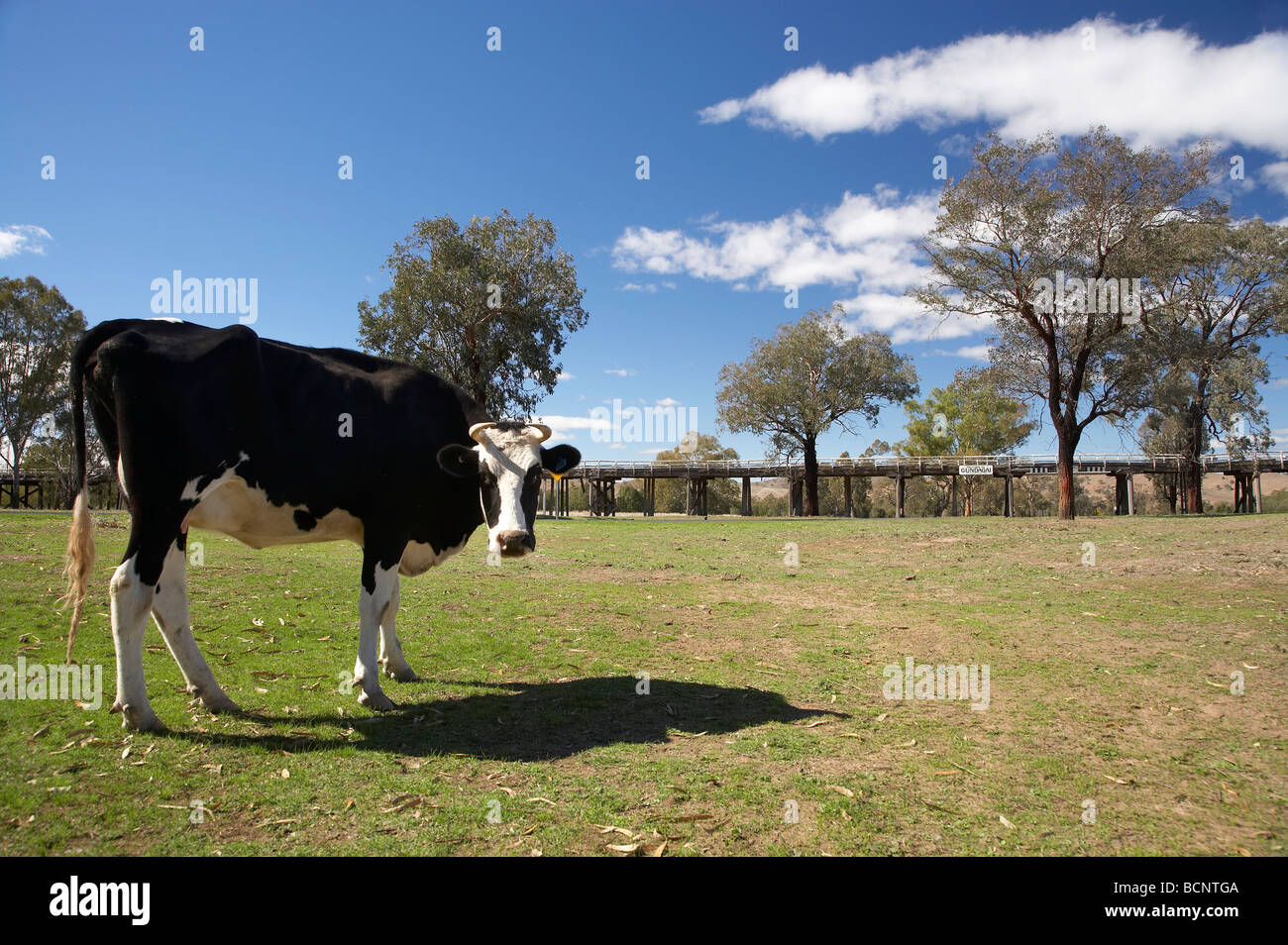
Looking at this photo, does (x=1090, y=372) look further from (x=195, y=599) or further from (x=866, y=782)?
(x=195, y=599)

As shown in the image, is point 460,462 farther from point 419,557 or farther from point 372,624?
point 372,624

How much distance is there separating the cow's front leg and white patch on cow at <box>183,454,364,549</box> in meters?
0.50

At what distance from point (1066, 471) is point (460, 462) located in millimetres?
27433

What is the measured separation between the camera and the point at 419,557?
23.6 feet

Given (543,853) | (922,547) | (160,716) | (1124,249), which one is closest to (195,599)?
(160,716)

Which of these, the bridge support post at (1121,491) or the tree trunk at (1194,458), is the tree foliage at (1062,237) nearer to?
the tree trunk at (1194,458)

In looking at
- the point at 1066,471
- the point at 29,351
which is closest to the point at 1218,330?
the point at 1066,471

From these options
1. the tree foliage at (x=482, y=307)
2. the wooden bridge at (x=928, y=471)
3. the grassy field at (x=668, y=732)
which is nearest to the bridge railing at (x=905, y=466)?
the wooden bridge at (x=928, y=471)

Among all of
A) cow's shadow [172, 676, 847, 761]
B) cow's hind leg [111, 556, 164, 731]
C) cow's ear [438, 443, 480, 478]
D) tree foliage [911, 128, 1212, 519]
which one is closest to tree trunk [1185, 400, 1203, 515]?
tree foliage [911, 128, 1212, 519]

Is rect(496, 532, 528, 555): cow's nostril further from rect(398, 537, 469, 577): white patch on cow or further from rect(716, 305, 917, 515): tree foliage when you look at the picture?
rect(716, 305, 917, 515): tree foliage

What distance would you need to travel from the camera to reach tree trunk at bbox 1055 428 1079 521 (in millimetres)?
26469

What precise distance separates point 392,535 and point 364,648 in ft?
3.46

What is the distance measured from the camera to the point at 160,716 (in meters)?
5.36

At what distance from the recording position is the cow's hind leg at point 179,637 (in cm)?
561
